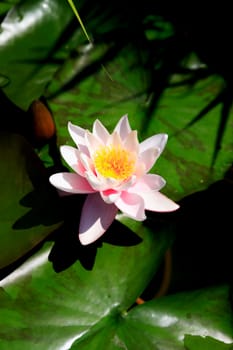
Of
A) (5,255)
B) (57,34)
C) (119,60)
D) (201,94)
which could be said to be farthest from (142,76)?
(5,255)

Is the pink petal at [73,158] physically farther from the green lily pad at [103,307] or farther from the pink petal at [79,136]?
the green lily pad at [103,307]

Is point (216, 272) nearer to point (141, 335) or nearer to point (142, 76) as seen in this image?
point (141, 335)

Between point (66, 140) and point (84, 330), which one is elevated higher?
point (66, 140)

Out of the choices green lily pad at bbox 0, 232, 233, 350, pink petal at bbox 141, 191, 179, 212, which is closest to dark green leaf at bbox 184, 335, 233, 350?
green lily pad at bbox 0, 232, 233, 350

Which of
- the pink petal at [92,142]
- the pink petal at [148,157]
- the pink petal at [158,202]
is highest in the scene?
the pink petal at [92,142]

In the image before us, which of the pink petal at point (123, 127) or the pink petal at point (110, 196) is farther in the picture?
the pink petal at point (123, 127)

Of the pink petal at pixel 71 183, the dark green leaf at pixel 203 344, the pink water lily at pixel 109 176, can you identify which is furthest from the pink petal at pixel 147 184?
the dark green leaf at pixel 203 344

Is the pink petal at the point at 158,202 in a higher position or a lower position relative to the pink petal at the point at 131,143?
lower
